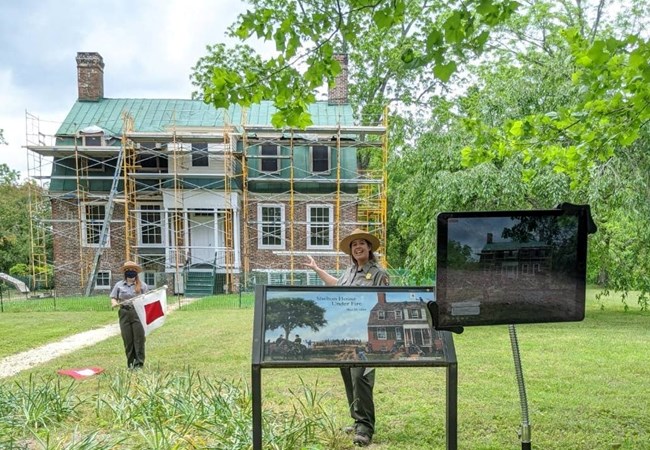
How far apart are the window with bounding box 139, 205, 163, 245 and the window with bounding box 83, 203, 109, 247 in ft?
5.43

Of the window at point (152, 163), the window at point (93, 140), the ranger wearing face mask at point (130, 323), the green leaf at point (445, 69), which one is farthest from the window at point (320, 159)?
the green leaf at point (445, 69)

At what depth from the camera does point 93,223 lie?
2392 centimetres

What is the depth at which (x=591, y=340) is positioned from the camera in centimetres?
1040

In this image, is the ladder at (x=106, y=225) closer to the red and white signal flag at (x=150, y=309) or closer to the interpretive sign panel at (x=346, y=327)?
the red and white signal flag at (x=150, y=309)

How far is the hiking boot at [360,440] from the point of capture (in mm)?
4594

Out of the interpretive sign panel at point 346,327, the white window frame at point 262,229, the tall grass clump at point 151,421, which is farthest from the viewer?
the white window frame at point 262,229

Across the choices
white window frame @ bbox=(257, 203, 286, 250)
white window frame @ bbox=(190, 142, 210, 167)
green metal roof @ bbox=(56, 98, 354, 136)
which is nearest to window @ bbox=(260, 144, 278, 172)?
green metal roof @ bbox=(56, 98, 354, 136)

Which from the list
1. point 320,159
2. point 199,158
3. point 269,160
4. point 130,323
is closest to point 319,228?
point 320,159

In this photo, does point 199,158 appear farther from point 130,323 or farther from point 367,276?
point 367,276

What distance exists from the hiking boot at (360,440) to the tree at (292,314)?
1.55 metres

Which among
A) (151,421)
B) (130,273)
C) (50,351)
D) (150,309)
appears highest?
(130,273)

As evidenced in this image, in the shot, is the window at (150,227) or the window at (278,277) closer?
the window at (278,277)

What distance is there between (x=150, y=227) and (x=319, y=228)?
324 inches

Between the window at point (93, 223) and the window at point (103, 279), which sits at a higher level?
the window at point (93, 223)
